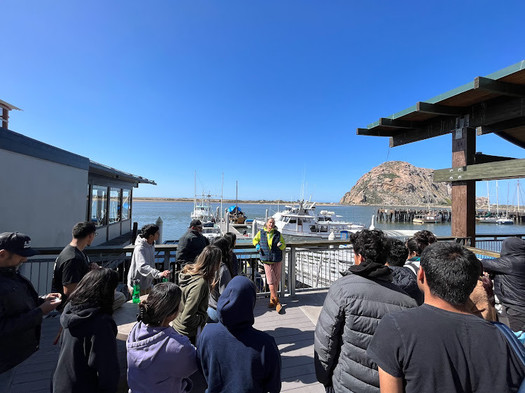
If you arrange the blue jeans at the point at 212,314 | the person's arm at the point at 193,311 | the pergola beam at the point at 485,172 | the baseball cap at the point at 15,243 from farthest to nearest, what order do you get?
the pergola beam at the point at 485,172
the blue jeans at the point at 212,314
the person's arm at the point at 193,311
the baseball cap at the point at 15,243

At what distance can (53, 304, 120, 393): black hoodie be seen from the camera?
1.42 metres

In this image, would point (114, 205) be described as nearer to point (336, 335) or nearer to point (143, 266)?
point (143, 266)

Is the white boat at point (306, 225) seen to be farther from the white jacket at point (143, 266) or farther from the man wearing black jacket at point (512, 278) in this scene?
the man wearing black jacket at point (512, 278)

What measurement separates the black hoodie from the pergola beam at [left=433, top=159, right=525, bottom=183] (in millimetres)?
4768

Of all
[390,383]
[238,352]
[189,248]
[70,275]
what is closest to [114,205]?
[189,248]

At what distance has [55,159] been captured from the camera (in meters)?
5.52

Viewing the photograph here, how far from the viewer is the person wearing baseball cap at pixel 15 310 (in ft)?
5.44

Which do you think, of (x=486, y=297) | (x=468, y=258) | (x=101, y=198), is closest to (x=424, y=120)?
(x=486, y=297)

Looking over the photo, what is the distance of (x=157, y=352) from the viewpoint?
150cm

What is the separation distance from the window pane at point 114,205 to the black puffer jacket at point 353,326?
36.3 feet

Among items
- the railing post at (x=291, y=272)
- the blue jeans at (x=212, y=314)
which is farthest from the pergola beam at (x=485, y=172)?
the blue jeans at (x=212, y=314)

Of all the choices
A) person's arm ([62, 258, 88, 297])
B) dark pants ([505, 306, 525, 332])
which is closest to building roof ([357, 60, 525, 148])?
dark pants ([505, 306, 525, 332])

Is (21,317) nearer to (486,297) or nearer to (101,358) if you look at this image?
(101,358)

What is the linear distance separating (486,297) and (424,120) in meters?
3.52
